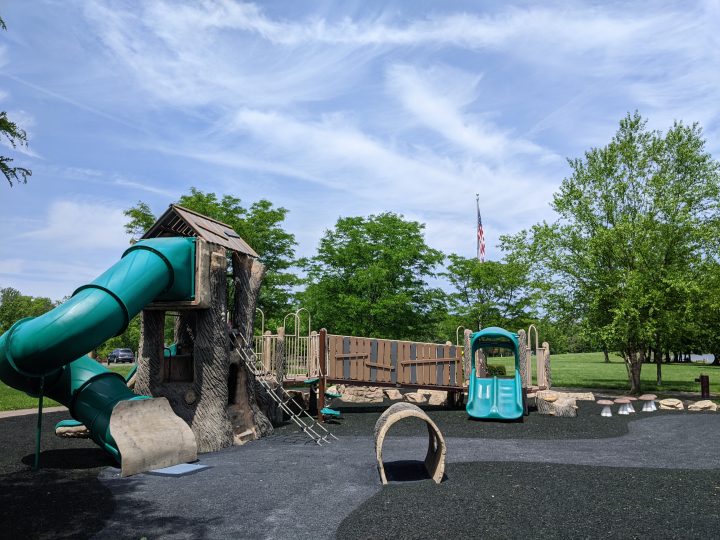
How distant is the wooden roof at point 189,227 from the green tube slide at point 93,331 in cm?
74

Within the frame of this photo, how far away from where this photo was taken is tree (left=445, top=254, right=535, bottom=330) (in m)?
33.7

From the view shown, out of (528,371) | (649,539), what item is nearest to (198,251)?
(649,539)

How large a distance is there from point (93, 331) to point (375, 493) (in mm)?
5012

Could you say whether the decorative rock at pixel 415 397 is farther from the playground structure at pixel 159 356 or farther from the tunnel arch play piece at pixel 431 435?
the tunnel arch play piece at pixel 431 435

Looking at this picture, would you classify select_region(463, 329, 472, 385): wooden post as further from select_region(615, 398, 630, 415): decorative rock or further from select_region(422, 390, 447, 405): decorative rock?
select_region(615, 398, 630, 415): decorative rock

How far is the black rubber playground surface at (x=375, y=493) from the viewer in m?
6.11

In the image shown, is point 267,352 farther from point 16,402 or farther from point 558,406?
point 16,402

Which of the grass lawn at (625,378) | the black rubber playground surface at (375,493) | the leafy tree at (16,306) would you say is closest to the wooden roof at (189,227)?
the black rubber playground surface at (375,493)

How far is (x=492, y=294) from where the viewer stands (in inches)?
1379

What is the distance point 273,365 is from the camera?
56.5 feet

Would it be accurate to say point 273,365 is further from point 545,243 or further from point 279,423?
point 545,243

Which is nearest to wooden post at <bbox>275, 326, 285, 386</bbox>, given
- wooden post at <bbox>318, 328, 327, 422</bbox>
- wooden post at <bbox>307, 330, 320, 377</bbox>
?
wooden post at <bbox>307, 330, 320, 377</bbox>

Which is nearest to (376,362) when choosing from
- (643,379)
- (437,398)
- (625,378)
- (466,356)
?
(466,356)

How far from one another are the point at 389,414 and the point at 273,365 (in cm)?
926
